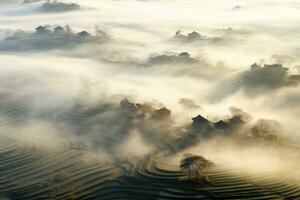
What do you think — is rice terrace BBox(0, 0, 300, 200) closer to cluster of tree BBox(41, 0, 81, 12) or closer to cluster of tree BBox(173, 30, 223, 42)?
cluster of tree BBox(173, 30, 223, 42)

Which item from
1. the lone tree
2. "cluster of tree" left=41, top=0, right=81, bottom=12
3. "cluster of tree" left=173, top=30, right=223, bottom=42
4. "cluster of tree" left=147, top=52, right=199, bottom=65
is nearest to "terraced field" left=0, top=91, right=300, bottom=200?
the lone tree

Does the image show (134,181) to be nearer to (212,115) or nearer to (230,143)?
(230,143)

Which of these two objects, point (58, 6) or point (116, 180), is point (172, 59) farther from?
point (58, 6)

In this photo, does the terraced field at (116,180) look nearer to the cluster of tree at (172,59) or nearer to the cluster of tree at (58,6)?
the cluster of tree at (172,59)

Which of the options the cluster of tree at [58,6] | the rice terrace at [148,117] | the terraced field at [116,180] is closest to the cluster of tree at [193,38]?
the rice terrace at [148,117]

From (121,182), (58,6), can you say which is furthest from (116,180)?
(58,6)

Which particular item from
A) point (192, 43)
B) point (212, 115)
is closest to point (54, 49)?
point (192, 43)

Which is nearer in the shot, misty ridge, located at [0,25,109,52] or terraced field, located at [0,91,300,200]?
terraced field, located at [0,91,300,200]
